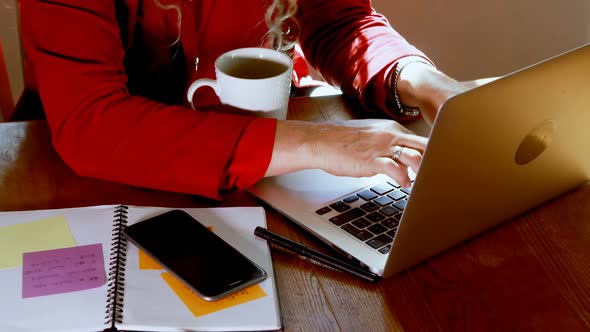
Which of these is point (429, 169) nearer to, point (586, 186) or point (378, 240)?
point (378, 240)

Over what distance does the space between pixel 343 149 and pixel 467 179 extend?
0.66 feet

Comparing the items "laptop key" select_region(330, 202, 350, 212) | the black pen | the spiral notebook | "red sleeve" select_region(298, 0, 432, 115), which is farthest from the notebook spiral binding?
"red sleeve" select_region(298, 0, 432, 115)

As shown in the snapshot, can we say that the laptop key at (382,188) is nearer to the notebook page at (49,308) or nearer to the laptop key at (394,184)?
the laptop key at (394,184)

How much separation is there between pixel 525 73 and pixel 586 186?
0.35m

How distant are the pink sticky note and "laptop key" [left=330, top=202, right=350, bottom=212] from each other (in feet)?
0.95

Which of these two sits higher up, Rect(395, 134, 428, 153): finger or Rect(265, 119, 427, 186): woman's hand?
Rect(395, 134, 428, 153): finger

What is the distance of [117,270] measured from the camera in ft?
2.33

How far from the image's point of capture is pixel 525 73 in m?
0.65

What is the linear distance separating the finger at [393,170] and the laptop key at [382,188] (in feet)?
0.14

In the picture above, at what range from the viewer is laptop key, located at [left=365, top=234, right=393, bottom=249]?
758 millimetres

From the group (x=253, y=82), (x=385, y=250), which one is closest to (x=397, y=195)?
(x=385, y=250)

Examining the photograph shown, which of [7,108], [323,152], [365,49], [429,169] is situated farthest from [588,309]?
[7,108]

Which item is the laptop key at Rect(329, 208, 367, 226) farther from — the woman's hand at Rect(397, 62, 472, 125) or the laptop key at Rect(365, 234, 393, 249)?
the woman's hand at Rect(397, 62, 472, 125)

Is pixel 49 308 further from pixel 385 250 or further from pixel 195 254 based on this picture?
pixel 385 250
